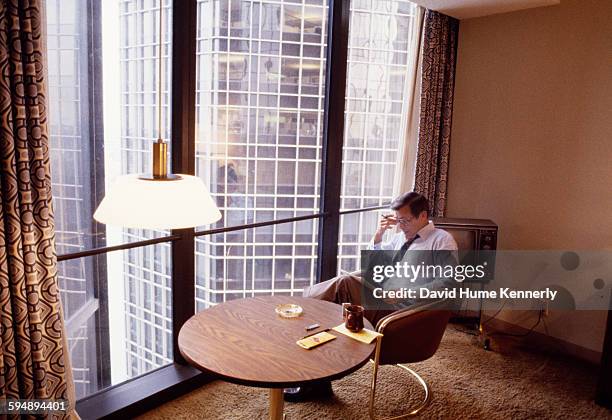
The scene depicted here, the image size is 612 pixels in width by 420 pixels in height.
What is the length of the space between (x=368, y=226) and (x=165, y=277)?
6.38ft

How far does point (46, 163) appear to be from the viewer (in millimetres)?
1753

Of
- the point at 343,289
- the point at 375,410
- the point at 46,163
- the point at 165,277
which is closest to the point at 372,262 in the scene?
the point at 343,289

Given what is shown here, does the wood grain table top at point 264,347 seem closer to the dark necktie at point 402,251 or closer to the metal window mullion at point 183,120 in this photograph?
the metal window mullion at point 183,120

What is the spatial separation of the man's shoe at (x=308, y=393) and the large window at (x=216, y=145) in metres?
0.75

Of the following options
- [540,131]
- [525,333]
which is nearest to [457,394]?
[525,333]

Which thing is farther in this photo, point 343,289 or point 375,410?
point 343,289

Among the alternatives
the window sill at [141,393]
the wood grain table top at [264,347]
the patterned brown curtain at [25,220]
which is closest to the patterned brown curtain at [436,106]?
the wood grain table top at [264,347]

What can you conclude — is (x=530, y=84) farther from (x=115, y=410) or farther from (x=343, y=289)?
(x=115, y=410)

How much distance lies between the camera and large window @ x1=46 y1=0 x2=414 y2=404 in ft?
7.84

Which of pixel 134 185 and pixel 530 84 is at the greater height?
pixel 530 84

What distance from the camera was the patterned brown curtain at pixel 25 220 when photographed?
5.37ft

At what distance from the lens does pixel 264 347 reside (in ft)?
6.06

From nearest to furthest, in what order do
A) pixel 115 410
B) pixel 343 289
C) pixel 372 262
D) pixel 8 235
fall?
pixel 8 235 < pixel 115 410 < pixel 343 289 < pixel 372 262

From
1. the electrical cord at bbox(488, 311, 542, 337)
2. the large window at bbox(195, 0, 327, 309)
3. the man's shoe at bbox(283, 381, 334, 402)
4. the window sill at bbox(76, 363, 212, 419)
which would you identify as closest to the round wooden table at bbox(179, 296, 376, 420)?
the man's shoe at bbox(283, 381, 334, 402)
